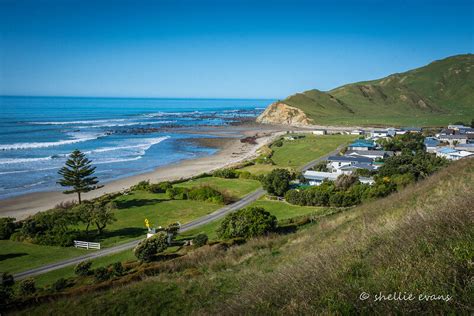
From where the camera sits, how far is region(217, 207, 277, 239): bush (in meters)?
20.2

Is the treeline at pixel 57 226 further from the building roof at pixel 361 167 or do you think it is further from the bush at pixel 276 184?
the building roof at pixel 361 167

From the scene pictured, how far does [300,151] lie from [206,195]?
101ft

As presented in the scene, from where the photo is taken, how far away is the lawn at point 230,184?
3450 cm

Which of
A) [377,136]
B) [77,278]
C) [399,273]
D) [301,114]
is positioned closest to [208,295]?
[399,273]

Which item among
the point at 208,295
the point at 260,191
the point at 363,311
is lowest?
the point at 260,191

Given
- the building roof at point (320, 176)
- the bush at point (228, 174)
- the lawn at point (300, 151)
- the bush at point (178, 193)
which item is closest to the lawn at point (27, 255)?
the bush at point (178, 193)

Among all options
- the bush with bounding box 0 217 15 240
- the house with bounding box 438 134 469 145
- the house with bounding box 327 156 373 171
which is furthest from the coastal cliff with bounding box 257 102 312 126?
the bush with bounding box 0 217 15 240

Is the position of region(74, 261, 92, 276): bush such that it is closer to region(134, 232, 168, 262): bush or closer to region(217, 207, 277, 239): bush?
region(134, 232, 168, 262): bush

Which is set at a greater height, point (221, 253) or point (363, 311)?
point (363, 311)

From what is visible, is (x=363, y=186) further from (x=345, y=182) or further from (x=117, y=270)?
(x=117, y=270)

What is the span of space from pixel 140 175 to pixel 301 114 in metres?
91.2

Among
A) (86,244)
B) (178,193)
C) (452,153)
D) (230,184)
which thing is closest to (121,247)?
(86,244)

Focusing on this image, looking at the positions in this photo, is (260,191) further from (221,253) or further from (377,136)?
(377,136)

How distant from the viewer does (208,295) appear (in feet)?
28.8
